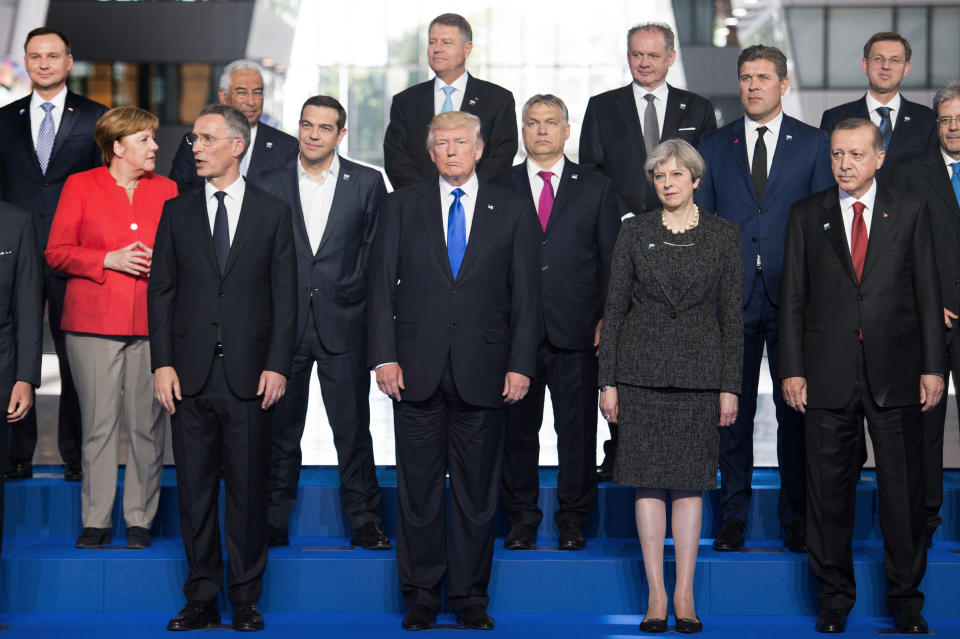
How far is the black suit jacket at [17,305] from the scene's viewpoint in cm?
406

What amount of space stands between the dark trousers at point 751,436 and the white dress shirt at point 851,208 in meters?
0.48

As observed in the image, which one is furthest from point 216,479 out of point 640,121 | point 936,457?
point 936,457

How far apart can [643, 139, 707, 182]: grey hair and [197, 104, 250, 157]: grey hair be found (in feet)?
4.74

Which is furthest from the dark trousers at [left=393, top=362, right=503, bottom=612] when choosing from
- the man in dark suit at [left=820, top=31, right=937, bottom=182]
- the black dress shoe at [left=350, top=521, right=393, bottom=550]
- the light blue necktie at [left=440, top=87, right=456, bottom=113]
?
the man in dark suit at [left=820, top=31, right=937, bottom=182]

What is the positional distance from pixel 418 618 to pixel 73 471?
71.7 inches

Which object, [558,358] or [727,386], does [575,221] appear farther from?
[727,386]

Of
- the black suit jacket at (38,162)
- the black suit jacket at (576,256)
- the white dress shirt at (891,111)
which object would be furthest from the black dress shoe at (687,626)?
the black suit jacket at (38,162)

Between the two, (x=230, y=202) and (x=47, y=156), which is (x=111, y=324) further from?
(x=47, y=156)

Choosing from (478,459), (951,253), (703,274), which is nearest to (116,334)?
(478,459)

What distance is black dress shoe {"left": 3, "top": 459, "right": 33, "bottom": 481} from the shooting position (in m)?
5.02

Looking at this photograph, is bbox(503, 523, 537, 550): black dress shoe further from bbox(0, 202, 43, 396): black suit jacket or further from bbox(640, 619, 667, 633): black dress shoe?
bbox(0, 202, 43, 396): black suit jacket

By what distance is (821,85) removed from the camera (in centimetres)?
1941

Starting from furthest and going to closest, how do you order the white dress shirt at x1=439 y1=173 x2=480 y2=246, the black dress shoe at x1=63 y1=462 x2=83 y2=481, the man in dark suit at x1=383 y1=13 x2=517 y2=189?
the man in dark suit at x1=383 y1=13 x2=517 y2=189, the black dress shoe at x1=63 y1=462 x2=83 y2=481, the white dress shirt at x1=439 y1=173 x2=480 y2=246

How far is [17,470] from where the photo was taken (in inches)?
198
